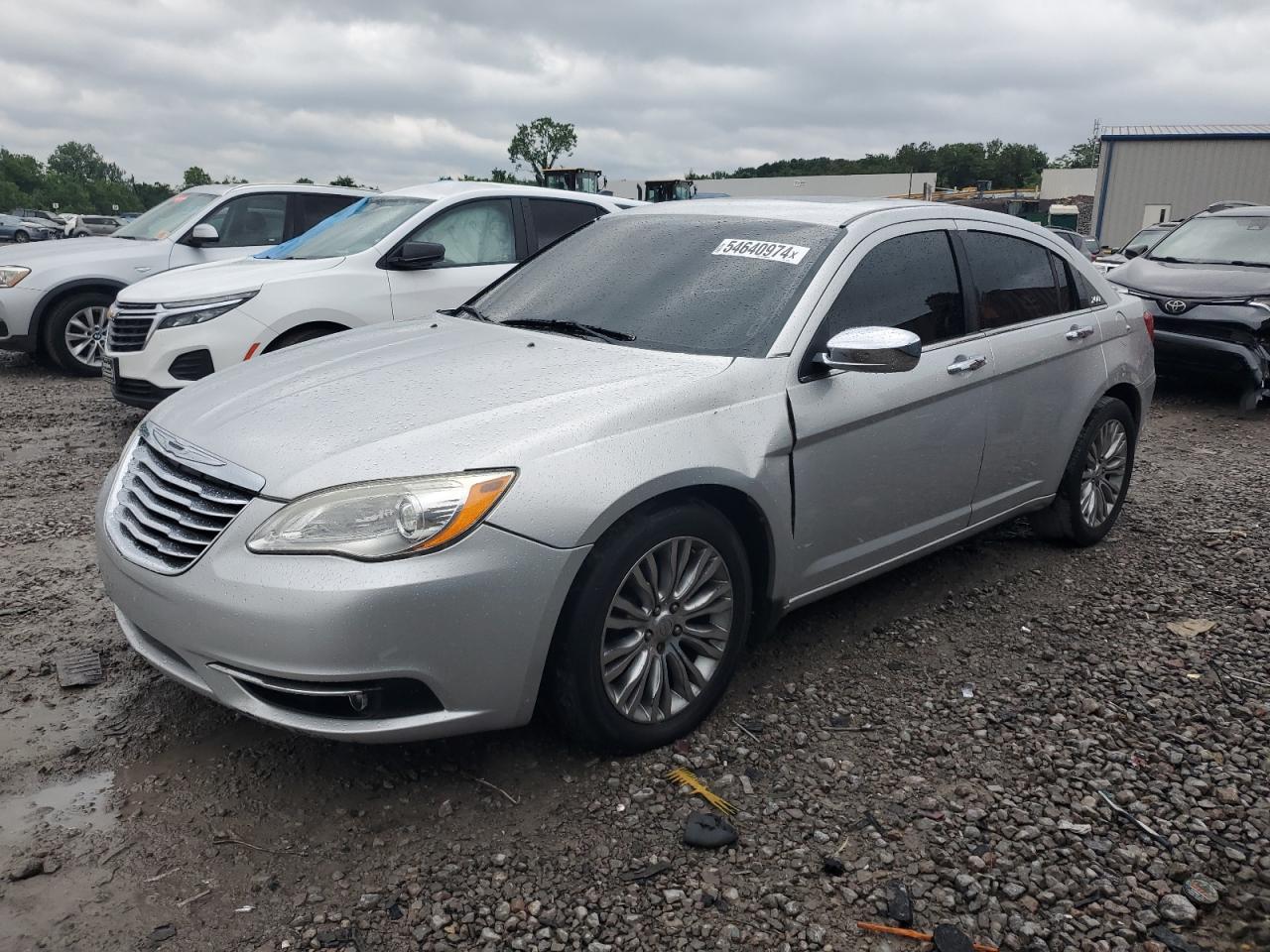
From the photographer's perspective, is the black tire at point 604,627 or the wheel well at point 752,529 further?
the wheel well at point 752,529

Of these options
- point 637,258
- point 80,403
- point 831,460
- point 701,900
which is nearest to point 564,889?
point 701,900

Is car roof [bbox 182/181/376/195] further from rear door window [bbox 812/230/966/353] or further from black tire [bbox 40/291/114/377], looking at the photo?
rear door window [bbox 812/230/966/353]

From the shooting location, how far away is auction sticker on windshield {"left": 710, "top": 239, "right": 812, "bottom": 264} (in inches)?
144

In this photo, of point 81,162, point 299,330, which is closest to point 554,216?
point 299,330

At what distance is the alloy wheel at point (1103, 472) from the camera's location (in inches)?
191

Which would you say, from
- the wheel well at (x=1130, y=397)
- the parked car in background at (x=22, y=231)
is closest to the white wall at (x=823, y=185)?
the parked car in background at (x=22, y=231)

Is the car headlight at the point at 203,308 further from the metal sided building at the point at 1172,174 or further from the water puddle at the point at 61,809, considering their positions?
the metal sided building at the point at 1172,174

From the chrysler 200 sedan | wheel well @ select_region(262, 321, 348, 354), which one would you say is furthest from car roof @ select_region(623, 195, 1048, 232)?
wheel well @ select_region(262, 321, 348, 354)

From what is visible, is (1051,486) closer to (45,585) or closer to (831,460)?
(831,460)

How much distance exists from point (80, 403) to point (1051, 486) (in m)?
7.35

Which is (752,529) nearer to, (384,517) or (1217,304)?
(384,517)

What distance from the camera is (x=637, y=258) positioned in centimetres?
398

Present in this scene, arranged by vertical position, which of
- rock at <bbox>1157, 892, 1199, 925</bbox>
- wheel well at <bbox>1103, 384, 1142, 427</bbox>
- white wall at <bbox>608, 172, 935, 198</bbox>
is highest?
white wall at <bbox>608, 172, 935, 198</bbox>

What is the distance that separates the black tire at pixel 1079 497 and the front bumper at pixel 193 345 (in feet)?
15.5
